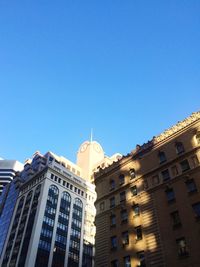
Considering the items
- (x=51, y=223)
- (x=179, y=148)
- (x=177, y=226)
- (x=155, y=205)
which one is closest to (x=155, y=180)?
(x=155, y=205)

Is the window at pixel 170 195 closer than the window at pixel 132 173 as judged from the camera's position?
Yes

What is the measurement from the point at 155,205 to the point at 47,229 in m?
62.0

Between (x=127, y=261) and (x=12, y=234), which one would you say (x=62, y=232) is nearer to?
(x=12, y=234)

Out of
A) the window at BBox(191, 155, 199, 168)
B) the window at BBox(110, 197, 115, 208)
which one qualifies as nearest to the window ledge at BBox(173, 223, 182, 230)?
the window at BBox(191, 155, 199, 168)

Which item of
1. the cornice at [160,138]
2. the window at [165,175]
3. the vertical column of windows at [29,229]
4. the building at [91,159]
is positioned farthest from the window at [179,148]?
the building at [91,159]

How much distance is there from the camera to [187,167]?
34875 millimetres

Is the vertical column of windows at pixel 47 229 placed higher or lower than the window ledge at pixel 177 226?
higher

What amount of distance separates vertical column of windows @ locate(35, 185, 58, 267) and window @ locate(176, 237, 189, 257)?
60.6 m

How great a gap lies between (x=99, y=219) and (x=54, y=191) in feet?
200

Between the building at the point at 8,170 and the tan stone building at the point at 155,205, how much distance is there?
5422 inches

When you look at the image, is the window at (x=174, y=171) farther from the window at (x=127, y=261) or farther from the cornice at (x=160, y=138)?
the window at (x=127, y=261)

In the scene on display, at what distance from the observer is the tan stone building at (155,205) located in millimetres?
30078

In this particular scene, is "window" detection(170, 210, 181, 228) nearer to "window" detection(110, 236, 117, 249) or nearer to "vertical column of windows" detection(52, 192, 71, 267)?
"window" detection(110, 236, 117, 249)

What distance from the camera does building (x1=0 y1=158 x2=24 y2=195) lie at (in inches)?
6649
